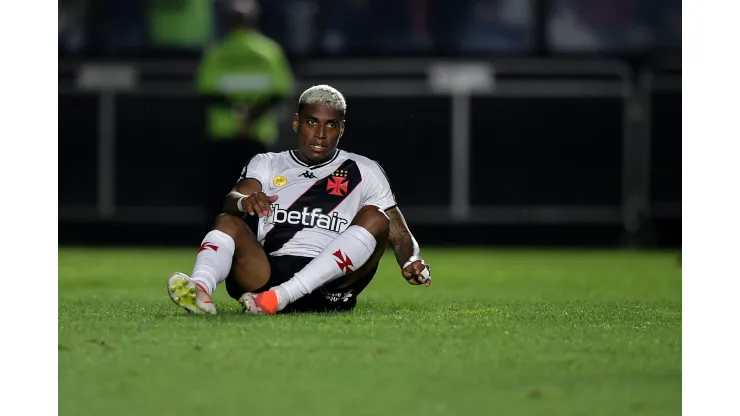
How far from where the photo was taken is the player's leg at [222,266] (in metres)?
5.45

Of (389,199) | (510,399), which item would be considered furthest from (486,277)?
(510,399)

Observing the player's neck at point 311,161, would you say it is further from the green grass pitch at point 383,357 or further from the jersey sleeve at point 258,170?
the green grass pitch at point 383,357

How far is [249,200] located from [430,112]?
8755 millimetres

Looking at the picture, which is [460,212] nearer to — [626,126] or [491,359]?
[626,126]

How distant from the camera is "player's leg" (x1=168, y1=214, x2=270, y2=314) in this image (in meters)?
Result: 5.45

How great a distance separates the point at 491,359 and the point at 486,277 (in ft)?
15.8

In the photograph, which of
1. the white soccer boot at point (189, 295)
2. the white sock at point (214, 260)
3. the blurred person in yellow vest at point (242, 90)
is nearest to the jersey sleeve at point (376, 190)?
the white sock at point (214, 260)

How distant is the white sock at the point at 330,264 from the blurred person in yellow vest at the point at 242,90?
6.54 meters

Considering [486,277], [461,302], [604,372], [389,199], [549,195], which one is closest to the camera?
[604,372]

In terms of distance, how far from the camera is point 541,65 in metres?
14.0

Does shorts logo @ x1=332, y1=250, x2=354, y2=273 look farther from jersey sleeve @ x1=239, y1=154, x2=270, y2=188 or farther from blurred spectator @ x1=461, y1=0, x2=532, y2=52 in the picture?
blurred spectator @ x1=461, y1=0, x2=532, y2=52

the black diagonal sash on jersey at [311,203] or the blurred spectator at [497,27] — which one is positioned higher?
the blurred spectator at [497,27]

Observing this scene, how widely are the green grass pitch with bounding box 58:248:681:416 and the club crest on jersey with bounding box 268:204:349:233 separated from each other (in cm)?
37

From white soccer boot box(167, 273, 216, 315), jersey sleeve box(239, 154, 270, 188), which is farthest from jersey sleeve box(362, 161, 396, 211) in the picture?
white soccer boot box(167, 273, 216, 315)
